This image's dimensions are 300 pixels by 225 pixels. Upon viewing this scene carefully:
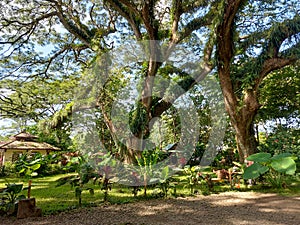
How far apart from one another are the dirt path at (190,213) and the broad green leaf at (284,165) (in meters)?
0.55

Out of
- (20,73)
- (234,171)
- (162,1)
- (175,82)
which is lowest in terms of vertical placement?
(234,171)

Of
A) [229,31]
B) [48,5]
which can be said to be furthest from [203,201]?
[48,5]

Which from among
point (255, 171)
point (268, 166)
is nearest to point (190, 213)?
point (255, 171)

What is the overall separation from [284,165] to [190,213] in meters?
1.55

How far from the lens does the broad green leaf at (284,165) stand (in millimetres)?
3166

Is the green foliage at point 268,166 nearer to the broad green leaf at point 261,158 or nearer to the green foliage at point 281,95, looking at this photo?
the broad green leaf at point 261,158

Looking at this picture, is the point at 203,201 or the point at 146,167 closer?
the point at 203,201

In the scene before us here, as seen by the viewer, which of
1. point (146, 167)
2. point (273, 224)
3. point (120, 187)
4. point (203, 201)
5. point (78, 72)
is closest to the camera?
point (273, 224)

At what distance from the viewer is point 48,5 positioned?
7.65 meters

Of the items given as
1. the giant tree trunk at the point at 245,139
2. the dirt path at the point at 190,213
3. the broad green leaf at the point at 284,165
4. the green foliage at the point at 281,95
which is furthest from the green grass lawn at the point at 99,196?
the green foliage at the point at 281,95

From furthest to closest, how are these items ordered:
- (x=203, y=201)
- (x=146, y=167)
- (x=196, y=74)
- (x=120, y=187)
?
(x=196, y=74) → (x=120, y=187) → (x=146, y=167) → (x=203, y=201)

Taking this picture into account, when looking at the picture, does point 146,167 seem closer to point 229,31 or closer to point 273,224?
point 273,224

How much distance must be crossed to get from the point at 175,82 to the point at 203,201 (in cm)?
458

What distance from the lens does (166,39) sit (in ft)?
26.0
